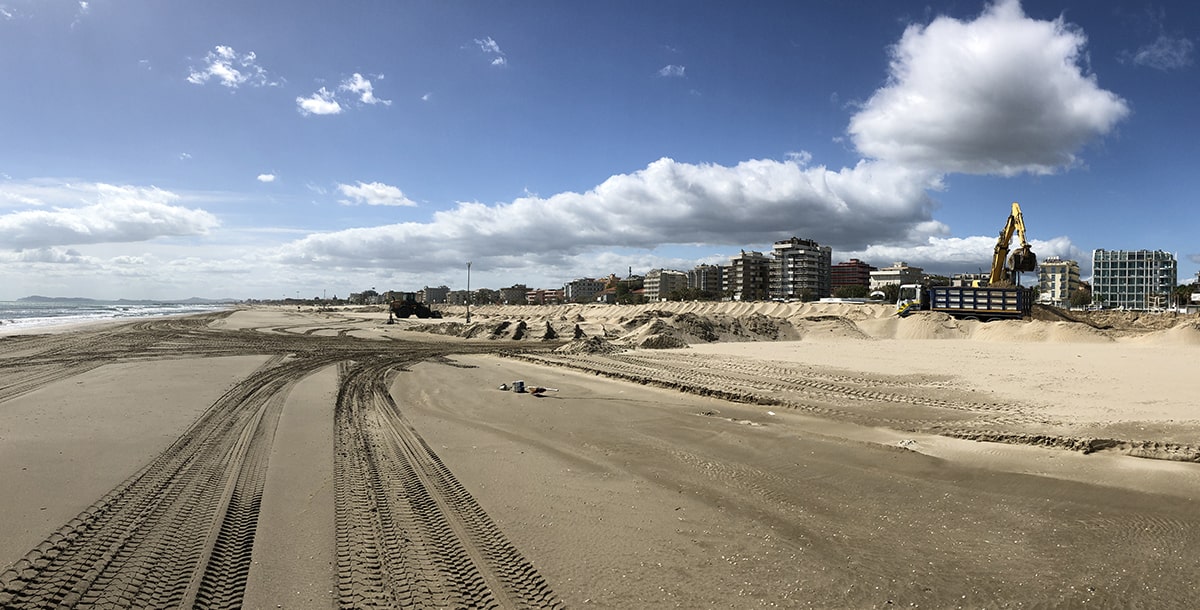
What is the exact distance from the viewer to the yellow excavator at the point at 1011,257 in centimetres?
4016

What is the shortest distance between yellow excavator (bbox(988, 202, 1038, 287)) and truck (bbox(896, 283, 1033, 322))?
6656 mm

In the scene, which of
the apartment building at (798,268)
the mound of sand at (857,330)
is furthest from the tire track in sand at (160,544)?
the apartment building at (798,268)

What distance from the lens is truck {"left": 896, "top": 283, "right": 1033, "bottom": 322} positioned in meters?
33.7

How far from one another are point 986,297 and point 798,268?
10788cm

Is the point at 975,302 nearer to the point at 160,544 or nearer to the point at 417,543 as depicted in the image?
the point at 417,543

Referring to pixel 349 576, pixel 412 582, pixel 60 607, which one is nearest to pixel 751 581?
pixel 412 582

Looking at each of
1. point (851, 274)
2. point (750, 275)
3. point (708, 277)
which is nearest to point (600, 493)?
point (750, 275)

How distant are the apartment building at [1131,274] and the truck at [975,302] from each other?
157 metres

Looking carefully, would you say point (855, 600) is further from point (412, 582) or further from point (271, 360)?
point (271, 360)

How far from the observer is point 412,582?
13.7ft

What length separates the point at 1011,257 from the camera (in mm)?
41625

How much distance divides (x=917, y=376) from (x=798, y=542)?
12722 mm

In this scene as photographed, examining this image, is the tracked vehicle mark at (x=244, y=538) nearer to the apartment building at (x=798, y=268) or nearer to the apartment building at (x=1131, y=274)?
the apartment building at (x=798, y=268)

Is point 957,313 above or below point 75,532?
above
